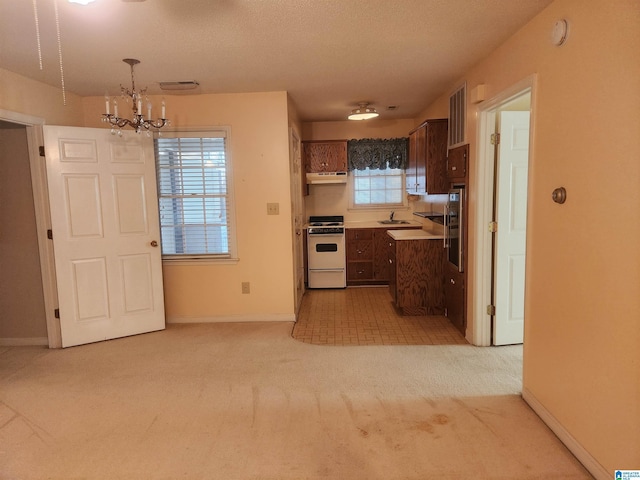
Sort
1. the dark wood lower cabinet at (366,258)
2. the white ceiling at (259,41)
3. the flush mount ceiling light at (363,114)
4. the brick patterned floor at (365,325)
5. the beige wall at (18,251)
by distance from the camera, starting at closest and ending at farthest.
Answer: the white ceiling at (259,41) < the beige wall at (18,251) < the brick patterned floor at (365,325) < the flush mount ceiling light at (363,114) < the dark wood lower cabinet at (366,258)

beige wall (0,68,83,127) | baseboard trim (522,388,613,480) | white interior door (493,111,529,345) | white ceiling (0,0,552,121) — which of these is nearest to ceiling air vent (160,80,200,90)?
white ceiling (0,0,552,121)

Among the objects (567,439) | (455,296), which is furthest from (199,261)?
(567,439)

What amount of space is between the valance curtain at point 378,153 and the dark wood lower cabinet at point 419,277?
2.02m

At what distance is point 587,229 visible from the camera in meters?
1.88

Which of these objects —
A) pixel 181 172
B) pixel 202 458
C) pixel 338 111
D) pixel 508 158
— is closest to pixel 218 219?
pixel 181 172

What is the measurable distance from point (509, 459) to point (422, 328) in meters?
1.96

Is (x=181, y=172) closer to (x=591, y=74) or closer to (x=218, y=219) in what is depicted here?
(x=218, y=219)

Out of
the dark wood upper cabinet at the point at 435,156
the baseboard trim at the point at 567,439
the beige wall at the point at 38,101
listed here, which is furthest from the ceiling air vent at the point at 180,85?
the baseboard trim at the point at 567,439

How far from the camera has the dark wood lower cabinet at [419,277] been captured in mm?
4234

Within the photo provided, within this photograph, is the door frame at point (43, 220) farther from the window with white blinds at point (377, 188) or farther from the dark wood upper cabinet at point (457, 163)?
the window with white blinds at point (377, 188)

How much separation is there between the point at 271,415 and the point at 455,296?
88.3 inches

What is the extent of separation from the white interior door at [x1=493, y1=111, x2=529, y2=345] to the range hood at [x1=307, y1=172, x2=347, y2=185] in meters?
2.89

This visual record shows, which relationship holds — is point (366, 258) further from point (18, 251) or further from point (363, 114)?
point (18, 251)

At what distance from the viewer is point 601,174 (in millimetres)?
1772
